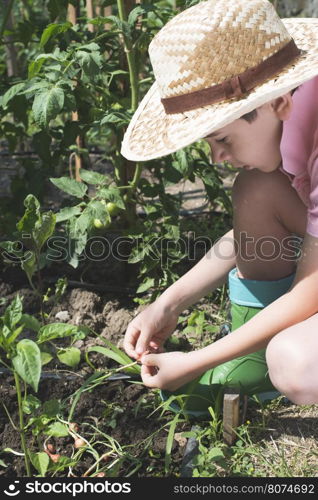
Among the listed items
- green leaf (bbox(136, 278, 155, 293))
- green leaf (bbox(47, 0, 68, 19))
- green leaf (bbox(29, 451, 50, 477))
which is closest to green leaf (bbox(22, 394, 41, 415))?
green leaf (bbox(29, 451, 50, 477))

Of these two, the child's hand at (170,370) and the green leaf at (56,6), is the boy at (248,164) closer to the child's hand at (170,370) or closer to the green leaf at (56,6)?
the child's hand at (170,370)

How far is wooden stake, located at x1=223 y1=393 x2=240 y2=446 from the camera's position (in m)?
1.70

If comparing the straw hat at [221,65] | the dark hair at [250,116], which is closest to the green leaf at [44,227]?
the straw hat at [221,65]

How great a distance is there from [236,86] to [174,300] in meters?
0.63

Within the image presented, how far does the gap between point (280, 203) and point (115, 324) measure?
0.69 meters

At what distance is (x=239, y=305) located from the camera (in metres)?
1.91

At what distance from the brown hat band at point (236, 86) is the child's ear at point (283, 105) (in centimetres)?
10

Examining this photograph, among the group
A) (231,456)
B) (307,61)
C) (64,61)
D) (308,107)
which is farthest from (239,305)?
(64,61)

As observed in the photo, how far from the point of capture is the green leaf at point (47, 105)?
6.41ft

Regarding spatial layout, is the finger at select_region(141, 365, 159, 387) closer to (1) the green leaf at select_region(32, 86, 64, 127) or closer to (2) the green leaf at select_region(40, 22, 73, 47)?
(1) the green leaf at select_region(32, 86, 64, 127)

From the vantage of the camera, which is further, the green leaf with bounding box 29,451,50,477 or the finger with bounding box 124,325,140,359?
the finger with bounding box 124,325,140,359

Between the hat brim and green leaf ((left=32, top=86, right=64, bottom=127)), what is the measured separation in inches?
11.4

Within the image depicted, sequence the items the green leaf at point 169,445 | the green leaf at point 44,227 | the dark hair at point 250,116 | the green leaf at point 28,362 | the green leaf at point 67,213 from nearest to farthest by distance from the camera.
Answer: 1. the green leaf at point 28,362
2. the dark hair at point 250,116
3. the green leaf at point 169,445
4. the green leaf at point 44,227
5. the green leaf at point 67,213

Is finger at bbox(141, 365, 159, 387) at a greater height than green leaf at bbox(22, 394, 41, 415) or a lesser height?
lesser
